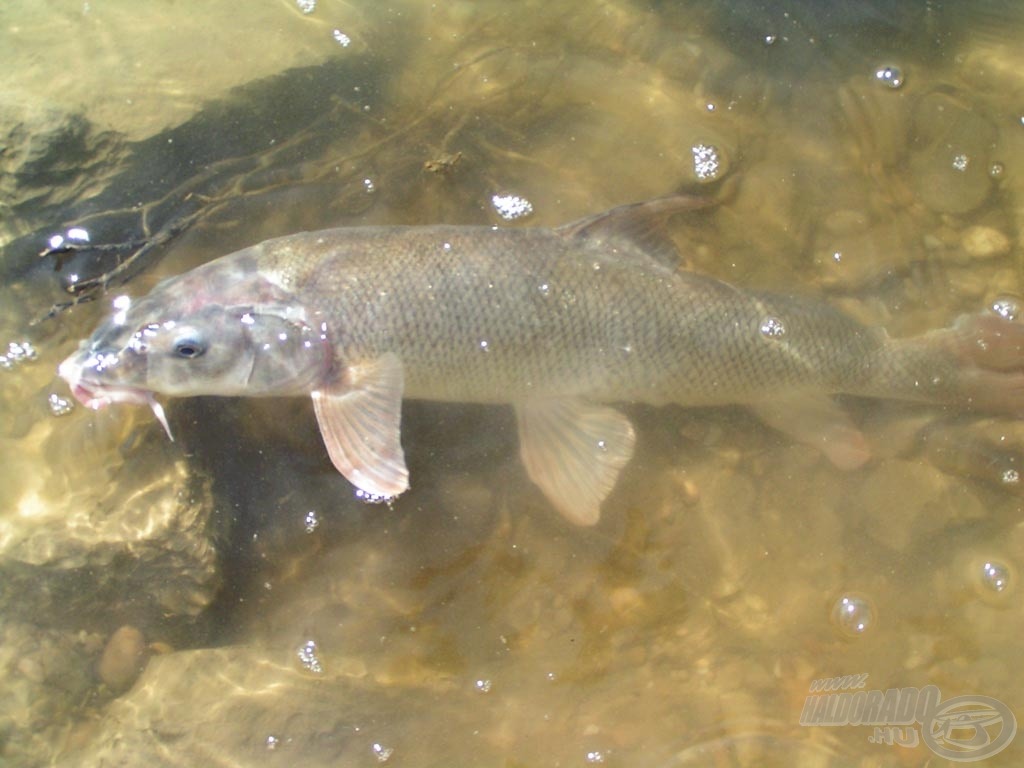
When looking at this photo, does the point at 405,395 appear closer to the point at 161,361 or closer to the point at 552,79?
the point at 161,361

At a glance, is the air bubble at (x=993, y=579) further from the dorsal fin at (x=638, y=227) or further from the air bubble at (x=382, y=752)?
the air bubble at (x=382, y=752)

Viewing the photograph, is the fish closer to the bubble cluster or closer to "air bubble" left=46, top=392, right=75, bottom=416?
"air bubble" left=46, top=392, right=75, bottom=416

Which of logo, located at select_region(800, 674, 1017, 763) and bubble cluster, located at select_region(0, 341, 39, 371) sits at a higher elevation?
bubble cluster, located at select_region(0, 341, 39, 371)

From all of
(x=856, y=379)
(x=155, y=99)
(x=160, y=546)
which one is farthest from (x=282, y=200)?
(x=856, y=379)

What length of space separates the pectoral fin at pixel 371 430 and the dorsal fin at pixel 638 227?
Result: 115cm

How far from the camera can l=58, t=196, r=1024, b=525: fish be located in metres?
3.73

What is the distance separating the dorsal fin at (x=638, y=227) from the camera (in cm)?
388

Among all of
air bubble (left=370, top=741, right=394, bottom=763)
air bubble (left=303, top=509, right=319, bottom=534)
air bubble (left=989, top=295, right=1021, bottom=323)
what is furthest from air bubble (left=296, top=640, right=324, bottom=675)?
air bubble (left=989, top=295, right=1021, bottom=323)

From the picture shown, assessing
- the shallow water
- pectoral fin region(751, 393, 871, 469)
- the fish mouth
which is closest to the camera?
the fish mouth

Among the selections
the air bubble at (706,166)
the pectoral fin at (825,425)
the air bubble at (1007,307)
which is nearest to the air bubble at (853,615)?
the pectoral fin at (825,425)

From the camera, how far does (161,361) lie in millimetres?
3648

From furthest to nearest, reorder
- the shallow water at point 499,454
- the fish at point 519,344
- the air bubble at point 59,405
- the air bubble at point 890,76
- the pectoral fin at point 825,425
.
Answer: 1. the air bubble at point 890,76
2. the pectoral fin at point 825,425
3. the air bubble at point 59,405
4. the shallow water at point 499,454
5. the fish at point 519,344

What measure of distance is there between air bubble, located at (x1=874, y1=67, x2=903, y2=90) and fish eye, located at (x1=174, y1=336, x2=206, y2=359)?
14.0 ft

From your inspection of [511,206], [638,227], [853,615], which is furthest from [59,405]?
[853,615]
